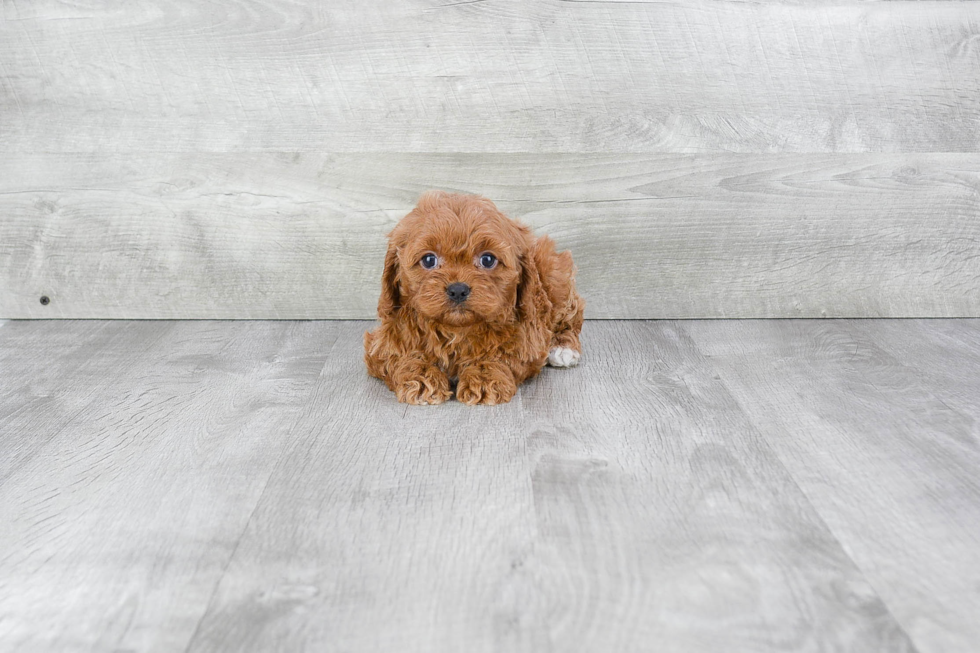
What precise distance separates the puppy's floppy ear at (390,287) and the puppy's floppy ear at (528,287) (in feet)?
0.79

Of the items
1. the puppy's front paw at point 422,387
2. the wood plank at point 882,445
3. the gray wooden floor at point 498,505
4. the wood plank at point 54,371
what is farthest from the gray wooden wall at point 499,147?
the puppy's front paw at point 422,387

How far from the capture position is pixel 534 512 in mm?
1279

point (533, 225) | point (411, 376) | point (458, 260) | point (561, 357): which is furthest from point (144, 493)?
point (533, 225)

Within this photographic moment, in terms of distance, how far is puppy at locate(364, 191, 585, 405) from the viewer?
1.58m

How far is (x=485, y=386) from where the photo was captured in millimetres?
1693

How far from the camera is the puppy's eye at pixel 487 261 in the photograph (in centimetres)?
160

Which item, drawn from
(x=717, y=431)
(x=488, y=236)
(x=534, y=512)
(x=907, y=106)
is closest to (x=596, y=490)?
(x=534, y=512)

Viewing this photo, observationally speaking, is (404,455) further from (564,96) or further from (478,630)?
(564,96)

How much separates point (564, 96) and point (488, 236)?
0.74 m

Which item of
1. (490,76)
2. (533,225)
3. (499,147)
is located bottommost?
(533,225)

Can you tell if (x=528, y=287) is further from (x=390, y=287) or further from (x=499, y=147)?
(x=499, y=147)

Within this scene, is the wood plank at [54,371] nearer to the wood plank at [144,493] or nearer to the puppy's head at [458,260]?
the wood plank at [144,493]

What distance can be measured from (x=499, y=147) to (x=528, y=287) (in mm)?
624

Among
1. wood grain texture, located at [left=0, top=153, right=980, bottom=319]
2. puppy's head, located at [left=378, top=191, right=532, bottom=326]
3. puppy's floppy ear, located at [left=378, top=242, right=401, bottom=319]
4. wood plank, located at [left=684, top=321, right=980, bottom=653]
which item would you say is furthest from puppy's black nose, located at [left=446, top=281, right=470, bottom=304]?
wood grain texture, located at [left=0, top=153, right=980, bottom=319]
